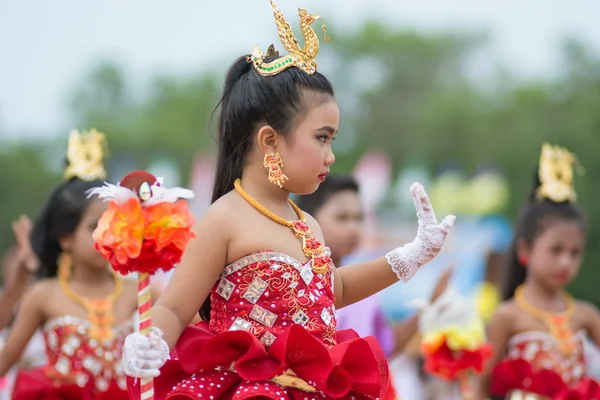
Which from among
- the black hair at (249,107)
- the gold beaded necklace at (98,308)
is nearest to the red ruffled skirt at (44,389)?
the gold beaded necklace at (98,308)

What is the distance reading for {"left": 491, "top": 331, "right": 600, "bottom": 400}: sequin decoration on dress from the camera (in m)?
6.20

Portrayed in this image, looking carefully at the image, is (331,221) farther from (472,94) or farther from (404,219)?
(472,94)

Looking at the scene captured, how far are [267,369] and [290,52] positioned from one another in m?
1.15

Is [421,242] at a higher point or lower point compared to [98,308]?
higher

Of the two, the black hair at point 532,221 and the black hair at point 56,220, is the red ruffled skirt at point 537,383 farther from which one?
the black hair at point 56,220

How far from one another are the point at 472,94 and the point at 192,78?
12479mm

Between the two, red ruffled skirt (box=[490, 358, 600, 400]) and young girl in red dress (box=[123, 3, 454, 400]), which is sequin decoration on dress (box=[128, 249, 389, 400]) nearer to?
young girl in red dress (box=[123, 3, 454, 400])

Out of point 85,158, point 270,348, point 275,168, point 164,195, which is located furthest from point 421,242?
point 85,158

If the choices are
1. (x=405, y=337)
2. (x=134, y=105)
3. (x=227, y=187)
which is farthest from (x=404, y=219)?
(x=134, y=105)

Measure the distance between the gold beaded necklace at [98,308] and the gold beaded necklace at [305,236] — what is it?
2.47 meters

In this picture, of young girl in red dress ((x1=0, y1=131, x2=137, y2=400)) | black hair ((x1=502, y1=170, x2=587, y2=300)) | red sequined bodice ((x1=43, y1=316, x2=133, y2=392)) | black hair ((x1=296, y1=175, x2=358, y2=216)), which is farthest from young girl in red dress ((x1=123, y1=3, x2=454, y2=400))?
black hair ((x1=502, y1=170, x2=587, y2=300))

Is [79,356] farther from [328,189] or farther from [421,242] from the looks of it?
[421,242]

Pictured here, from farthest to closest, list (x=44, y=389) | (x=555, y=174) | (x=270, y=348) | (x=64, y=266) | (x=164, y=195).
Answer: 1. (x=555, y=174)
2. (x=64, y=266)
3. (x=44, y=389)
4. (x=270, y=348)
5. (x=164, y=195)

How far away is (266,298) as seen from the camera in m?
3.72
